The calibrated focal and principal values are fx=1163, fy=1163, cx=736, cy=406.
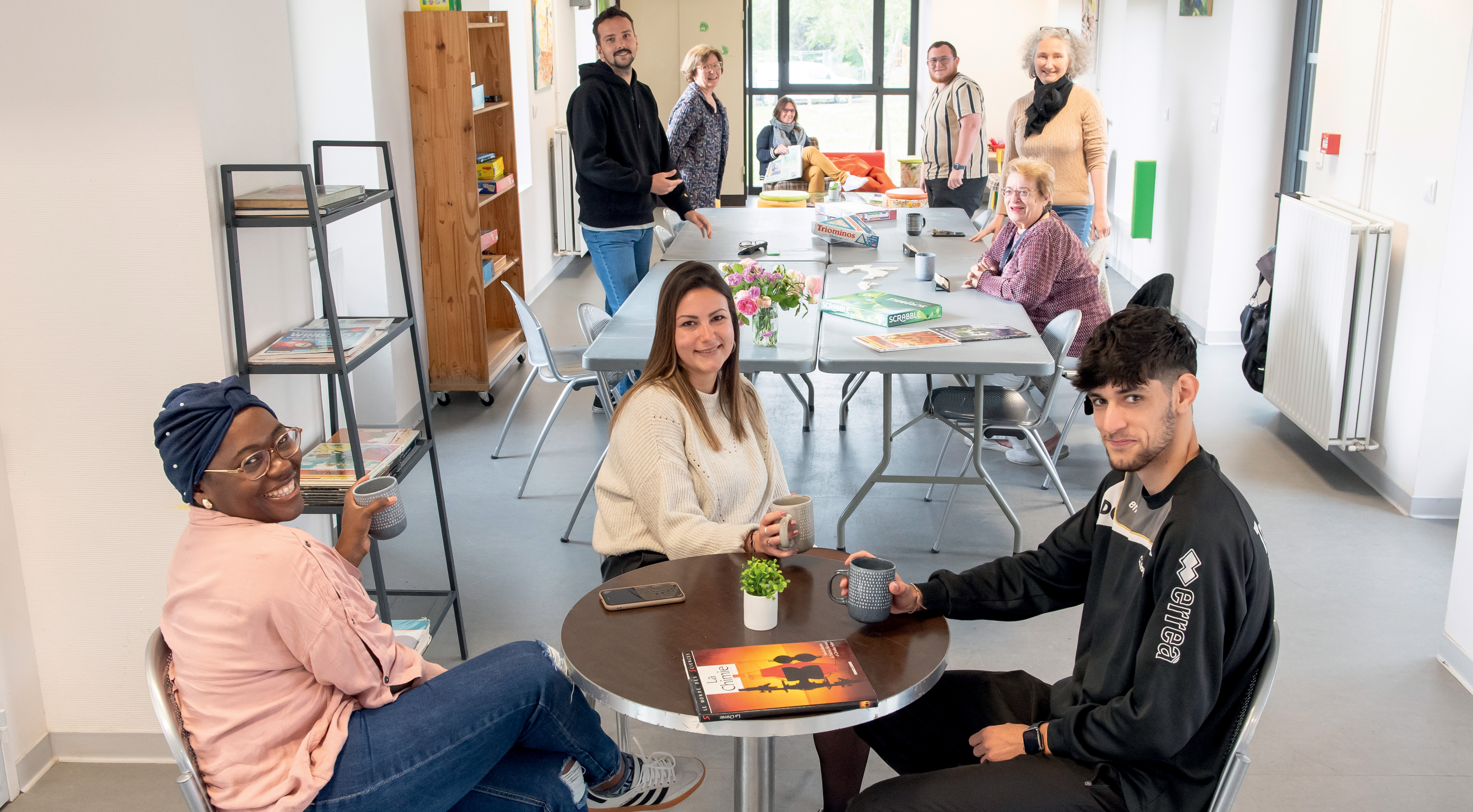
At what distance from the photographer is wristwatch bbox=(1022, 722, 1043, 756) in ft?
6.37

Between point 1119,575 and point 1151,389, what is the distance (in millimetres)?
318

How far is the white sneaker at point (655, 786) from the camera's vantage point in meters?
2.38

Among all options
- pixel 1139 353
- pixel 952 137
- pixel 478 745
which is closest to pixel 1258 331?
pixel 952 137

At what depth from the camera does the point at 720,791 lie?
2797mm

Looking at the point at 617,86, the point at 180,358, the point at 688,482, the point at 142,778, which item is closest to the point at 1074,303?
the point at 617,86

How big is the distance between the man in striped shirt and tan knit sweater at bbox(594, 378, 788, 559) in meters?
5.16

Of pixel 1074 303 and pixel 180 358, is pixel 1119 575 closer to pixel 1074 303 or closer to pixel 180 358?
pixel 180 358

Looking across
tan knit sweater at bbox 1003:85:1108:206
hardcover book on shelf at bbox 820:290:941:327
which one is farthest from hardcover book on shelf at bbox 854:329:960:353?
tan knit sweater at bbox 1003:85:1108:206

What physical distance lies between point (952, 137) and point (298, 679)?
21.4 feet

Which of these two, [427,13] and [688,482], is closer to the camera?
[688,482]

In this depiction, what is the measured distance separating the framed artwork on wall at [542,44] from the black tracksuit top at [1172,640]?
688cm

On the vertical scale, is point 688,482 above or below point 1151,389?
below

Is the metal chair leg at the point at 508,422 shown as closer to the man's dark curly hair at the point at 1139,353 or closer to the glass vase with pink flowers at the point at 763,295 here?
the glass vase with pink flowers at the point at 763,295

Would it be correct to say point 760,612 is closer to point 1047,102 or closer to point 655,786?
point 655,786
